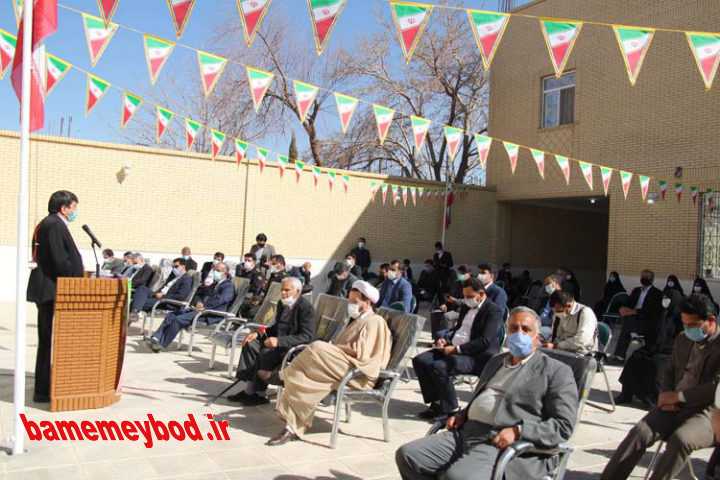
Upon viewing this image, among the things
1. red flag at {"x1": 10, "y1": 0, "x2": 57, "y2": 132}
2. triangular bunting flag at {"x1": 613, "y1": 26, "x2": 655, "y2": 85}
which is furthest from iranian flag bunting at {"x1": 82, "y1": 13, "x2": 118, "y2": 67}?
triangular bunting flag at {"x1": 613, "y1": 26, "x2": 655, "y2": 85}

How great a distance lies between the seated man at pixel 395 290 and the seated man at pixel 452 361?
3081 millimetres

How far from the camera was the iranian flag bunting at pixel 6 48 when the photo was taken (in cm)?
753

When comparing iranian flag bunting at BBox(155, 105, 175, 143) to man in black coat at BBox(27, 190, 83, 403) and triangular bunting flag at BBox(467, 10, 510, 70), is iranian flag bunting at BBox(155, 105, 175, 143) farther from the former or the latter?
triangular bunting flag at BBox(467, 10, 510, 70)

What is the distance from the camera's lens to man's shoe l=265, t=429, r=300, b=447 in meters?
4.70

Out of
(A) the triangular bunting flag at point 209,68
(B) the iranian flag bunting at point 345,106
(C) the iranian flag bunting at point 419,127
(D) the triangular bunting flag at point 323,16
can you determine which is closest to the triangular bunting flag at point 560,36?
(D) the triangular bunting flag at point 323,16

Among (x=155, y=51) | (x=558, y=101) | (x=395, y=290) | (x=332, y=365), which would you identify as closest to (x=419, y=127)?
(x=395, y=290)

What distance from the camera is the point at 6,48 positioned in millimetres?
7637

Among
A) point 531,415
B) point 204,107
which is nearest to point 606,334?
point 531,415

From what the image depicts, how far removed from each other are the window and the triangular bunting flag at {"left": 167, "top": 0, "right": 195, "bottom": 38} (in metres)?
12.5

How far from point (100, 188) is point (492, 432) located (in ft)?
43.5

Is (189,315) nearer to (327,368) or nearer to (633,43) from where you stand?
(327,368)

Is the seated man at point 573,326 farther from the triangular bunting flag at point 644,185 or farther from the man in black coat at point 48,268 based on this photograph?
the triangular bunting flag at point 644,185

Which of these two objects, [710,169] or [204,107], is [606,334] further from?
[204,107]

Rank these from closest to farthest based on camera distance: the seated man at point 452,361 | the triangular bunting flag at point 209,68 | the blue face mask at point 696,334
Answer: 1. the blue face mask at point 696,334
2. the seated man at point 452,361
3. the triangular bunting flag at point 209,68
